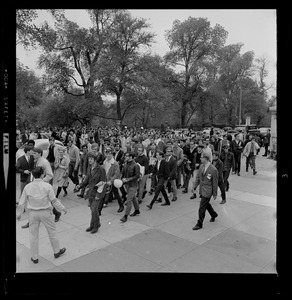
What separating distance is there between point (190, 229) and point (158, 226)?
2.39 ft

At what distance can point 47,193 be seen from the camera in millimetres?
5031

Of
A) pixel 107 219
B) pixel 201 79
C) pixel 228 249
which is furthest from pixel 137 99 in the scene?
pixel 228 249

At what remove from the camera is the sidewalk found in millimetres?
5098

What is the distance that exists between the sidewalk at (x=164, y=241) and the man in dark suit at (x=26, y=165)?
1251 millimetres

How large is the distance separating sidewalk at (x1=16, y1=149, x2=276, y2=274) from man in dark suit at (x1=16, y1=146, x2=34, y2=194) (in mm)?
1251

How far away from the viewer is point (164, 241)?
20.1 ft

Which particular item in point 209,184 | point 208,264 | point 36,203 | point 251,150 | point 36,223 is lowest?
point 208,264

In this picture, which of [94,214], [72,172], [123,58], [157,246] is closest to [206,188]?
[157,246]

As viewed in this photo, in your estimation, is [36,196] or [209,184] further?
[209,184]

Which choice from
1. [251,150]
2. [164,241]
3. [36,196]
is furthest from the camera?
[251,150]

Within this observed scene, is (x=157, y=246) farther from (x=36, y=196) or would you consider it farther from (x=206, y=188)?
(x=36, y=196)

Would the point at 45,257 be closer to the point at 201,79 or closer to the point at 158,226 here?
the point at 158,226

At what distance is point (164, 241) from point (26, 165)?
13.2 ft

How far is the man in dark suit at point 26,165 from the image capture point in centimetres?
768
